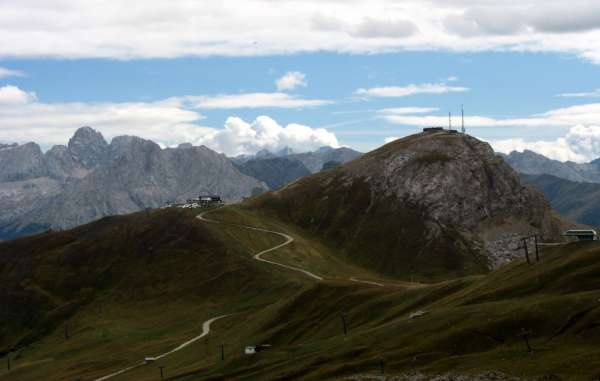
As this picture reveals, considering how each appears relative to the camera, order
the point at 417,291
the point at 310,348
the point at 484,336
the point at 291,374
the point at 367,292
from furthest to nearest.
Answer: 1. the point at 367,292
2. the point at 417,291
3. the point at 310,348
4. the point at 291,374
5. the point at 484,336

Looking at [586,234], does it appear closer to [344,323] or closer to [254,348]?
[344,323]

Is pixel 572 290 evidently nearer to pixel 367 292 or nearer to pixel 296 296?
pixel 367 292

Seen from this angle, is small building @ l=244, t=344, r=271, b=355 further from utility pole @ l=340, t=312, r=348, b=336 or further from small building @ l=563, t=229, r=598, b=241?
small building @ l=563, t=229, r=598, b=241

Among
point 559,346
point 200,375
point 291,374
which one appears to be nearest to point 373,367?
point 291,374

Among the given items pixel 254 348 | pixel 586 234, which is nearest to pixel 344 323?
pixel 254 348

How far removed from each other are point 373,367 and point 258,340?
62.5 m

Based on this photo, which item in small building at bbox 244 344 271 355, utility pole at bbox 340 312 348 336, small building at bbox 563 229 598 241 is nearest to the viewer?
small building at bbox 244 344 271 355

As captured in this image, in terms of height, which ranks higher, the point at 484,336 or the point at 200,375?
the point at 484,336

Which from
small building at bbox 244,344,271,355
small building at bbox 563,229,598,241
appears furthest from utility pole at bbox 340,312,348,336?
small building at bbox 563,229,598,241

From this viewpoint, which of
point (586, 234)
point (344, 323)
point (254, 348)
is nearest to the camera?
point (254, 348)

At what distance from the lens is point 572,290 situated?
121 m

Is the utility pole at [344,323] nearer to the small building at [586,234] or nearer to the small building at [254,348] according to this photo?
the small building at [254,348]

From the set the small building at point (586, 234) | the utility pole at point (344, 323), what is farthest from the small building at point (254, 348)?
the small building at point (586, 234)

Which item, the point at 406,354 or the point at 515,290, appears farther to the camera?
the point at 515,290
